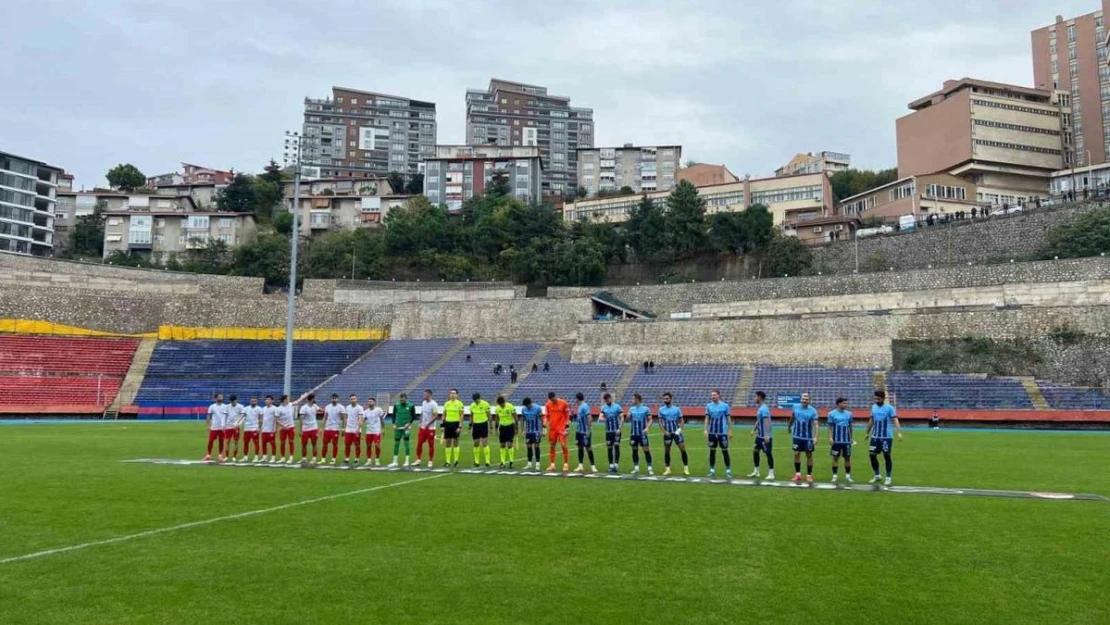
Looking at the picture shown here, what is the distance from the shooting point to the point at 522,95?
136 m

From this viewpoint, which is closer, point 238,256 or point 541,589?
point 541,589

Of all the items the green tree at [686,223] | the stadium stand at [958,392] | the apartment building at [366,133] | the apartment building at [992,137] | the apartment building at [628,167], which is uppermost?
the apartment building at [366,133]

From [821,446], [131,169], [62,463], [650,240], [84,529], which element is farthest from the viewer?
[131,169]

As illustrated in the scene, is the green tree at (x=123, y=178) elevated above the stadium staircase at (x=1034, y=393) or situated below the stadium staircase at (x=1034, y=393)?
above

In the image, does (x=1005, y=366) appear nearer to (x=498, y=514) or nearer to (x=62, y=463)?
(x=498, y=514)

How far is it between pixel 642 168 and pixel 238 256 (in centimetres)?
5889

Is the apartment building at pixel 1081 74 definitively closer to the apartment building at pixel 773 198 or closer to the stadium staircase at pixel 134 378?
the apartment building at pixel 773 198

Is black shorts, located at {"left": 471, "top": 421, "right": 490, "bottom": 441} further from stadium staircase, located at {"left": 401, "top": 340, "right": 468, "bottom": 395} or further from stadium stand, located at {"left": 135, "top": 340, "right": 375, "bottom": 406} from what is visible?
stadium stand, located at {"left": 135, "top": 340, "right": 375, "bottom": 406}

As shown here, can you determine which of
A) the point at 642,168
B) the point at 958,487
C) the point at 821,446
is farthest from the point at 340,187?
the point at 958,487

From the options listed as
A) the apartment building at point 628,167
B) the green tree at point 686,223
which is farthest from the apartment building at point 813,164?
the green tree at point 686,223

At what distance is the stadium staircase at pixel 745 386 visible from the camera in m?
41.0

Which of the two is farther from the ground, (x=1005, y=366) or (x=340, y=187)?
(x=340, y=187)

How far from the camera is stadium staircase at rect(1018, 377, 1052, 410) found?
35.4 meters

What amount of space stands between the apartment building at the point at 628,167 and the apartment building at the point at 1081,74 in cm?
4481
